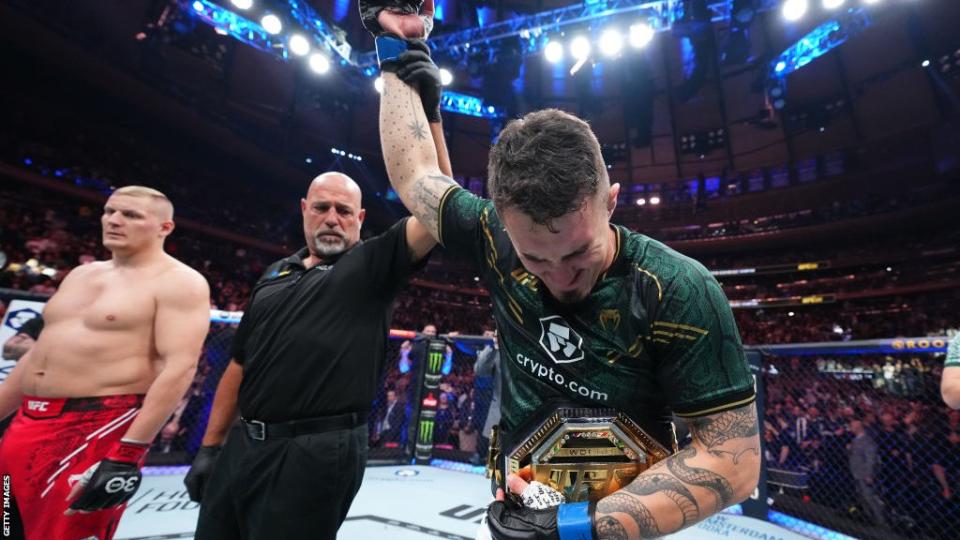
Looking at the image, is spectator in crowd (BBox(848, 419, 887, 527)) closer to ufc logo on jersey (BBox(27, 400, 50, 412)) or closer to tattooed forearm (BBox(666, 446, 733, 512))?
tattooed forearm (BBox(666, 446, 733, 512))

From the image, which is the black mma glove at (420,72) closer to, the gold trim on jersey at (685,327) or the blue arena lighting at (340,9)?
the gold trim on jersey at (685,327)

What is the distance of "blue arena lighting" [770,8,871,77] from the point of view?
7.86 m

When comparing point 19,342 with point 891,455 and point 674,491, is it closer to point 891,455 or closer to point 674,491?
point 674,491

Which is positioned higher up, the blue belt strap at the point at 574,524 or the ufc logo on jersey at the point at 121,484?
the blue belt strap at the point at 574,524

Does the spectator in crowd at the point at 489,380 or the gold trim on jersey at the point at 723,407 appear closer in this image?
the gold trim on jersey at the point at 723,407

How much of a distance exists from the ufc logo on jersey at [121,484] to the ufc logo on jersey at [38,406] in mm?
533

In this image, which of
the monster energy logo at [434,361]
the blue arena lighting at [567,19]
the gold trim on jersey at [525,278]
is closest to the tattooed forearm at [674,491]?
the gold trim on jersey at [525,278]

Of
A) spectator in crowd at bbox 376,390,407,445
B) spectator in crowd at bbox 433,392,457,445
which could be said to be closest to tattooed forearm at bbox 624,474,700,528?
spectator in crowd at bbox 376,390,407,445

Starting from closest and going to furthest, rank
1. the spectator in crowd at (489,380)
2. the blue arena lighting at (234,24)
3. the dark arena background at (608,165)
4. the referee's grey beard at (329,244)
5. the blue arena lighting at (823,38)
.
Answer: the referee's grey beard at (329,244) → the spectator in crowd at (489,380) → the dark arena background at (608,165) → the blue arena lighting at (823,38) → the blue arena lighting at (234,24)

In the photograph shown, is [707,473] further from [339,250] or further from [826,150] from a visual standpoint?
[826,150]

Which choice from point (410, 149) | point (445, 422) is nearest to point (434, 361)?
point (445, 422)

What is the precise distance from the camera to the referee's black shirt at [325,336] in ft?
6.09

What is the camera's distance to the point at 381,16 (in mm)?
1470

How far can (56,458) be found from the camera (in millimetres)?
1973
